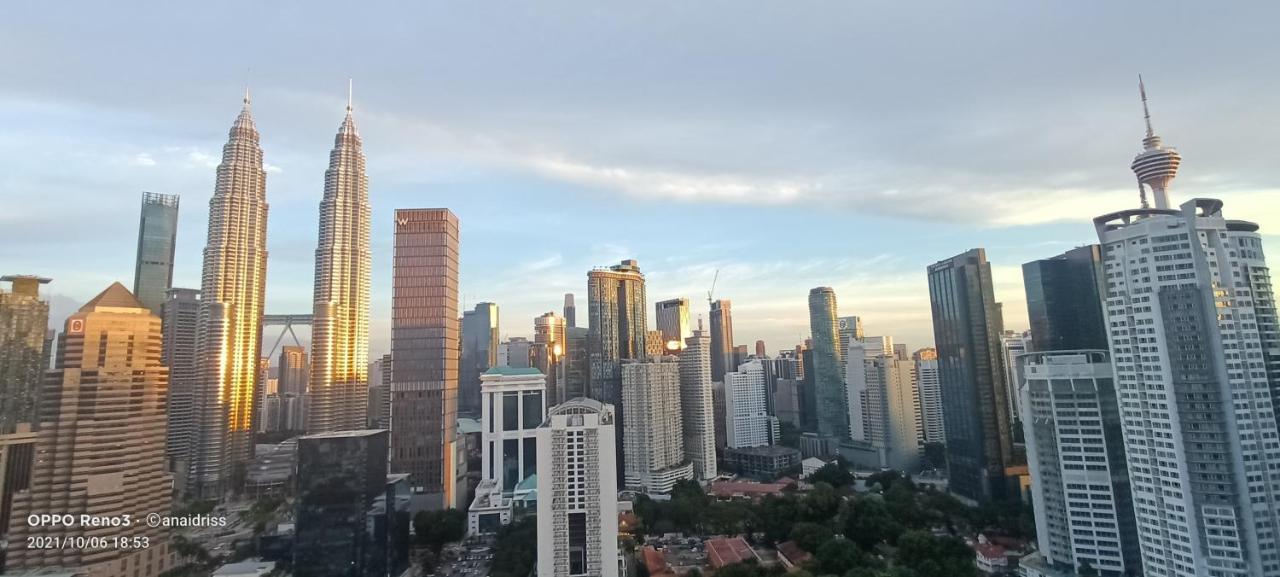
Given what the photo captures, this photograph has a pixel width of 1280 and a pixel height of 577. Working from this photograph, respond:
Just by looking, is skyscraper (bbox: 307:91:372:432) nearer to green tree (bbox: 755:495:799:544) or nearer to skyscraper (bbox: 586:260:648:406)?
skyscraper (bbox: 586:260:648:406)

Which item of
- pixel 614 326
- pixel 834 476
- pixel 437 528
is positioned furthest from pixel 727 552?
pixel 614 326

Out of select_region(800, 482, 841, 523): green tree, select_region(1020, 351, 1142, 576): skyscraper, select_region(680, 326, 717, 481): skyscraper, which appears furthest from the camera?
select_region(680, 326, 717, 481): skyscraper

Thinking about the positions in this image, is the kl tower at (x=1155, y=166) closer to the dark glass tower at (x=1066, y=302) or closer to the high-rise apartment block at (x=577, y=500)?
the dark glass tower at (x=1066, y=302)

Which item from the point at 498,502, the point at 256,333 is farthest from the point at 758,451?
the point at 256,333

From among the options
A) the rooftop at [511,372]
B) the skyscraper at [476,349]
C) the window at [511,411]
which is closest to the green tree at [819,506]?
the window at [511,411]

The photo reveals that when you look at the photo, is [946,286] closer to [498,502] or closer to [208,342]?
[498,502]

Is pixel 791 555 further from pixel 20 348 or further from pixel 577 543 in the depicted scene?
pixel 20 348

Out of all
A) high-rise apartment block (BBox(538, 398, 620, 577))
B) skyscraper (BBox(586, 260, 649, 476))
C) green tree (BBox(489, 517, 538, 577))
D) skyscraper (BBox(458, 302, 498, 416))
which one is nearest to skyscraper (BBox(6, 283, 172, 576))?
green tree (BBox(489, 517, 538, 577))
